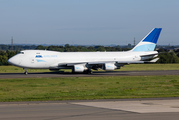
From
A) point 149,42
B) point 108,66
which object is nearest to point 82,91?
point 108,66

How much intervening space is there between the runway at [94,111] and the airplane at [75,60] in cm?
2607

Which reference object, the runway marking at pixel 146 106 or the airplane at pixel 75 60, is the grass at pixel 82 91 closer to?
the runway marking at pixel 146 106

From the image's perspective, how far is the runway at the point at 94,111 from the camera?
1436cm

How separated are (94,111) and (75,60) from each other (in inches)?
1221

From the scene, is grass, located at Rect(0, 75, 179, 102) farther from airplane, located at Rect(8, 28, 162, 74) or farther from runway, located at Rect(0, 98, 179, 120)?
airplane, located at Rect(8, 28, 162, 74)

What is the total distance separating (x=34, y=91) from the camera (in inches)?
1048

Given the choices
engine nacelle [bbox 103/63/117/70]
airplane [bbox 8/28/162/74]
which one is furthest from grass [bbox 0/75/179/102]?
airplane [bbox 8/28/162/74]

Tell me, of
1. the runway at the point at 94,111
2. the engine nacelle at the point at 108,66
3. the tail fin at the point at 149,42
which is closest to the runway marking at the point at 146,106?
the runway at the point at 94,111

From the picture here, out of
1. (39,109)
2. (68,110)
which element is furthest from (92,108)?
(39,109)

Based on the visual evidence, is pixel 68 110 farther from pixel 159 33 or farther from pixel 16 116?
pixel 159 33

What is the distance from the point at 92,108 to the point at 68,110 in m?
1.53

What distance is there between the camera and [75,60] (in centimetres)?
4678

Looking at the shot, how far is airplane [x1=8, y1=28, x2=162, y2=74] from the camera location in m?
44.1

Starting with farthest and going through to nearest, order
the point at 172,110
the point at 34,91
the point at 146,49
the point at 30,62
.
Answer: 1. the point at 146,49
2. the point at 30,62
3. the point at 34,91
4. the point at 172,110
